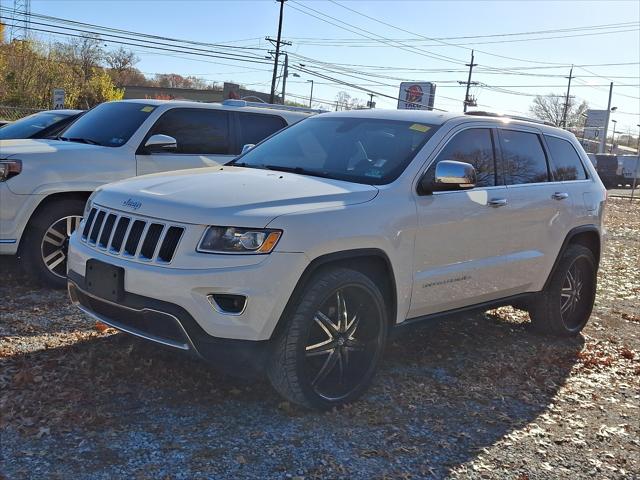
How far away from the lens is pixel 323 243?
12.4 feet

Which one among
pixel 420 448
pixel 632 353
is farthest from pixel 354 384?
pixel 632 353

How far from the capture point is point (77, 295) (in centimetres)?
423

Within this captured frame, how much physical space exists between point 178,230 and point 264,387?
51.7 inches

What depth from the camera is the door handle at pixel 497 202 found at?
500 cm

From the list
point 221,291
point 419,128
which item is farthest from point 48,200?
point 419,128

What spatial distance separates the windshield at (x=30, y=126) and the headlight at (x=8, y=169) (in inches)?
104

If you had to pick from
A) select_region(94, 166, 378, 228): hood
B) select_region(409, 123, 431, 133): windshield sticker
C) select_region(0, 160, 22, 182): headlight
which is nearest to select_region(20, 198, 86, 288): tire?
select_region(0, 160, 22, 182): headlight

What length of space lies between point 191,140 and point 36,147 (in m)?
1.64

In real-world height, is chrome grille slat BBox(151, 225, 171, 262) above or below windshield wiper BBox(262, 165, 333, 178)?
below

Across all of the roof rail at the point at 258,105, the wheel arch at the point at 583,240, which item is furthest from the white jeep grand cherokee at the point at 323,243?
the roof rail at the point at 258,105

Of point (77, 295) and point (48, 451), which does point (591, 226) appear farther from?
point (48, 451)

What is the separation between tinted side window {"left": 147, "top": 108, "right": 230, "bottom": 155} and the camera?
7.30 m

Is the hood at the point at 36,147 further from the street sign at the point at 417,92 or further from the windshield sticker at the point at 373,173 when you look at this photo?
the street sign at the point at 417,92

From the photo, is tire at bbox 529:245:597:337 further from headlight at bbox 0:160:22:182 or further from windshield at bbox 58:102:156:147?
headlight at bbox 0:160:22:182
